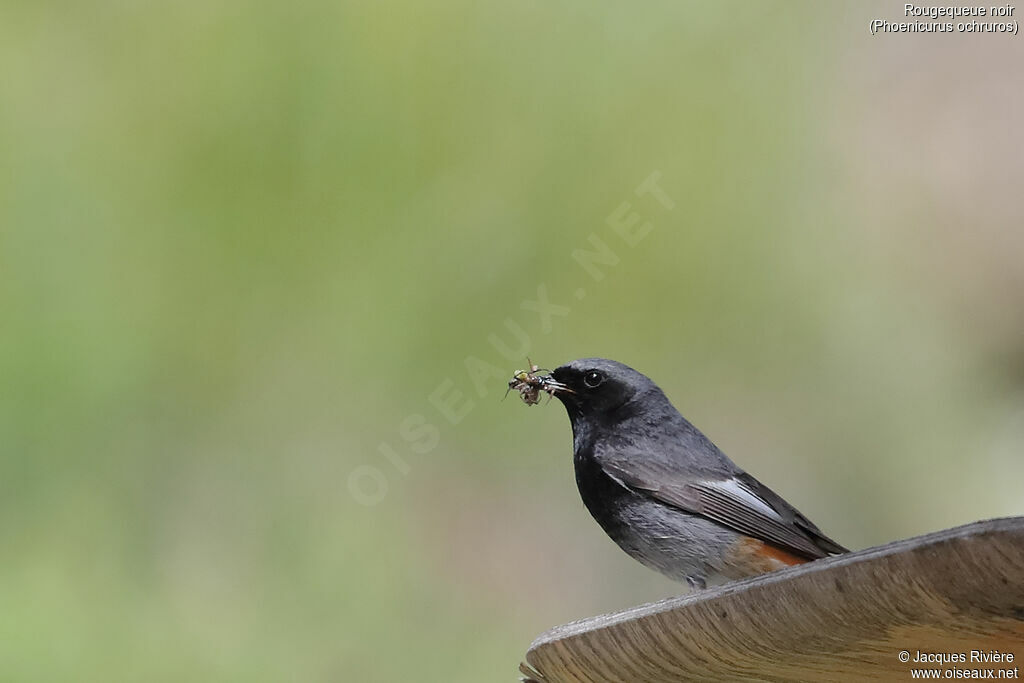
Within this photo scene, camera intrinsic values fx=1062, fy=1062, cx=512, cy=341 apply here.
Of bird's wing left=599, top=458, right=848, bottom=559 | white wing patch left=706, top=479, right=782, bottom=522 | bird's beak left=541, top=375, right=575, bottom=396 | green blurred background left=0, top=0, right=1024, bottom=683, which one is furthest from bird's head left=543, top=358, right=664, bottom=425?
green blurred background left=0, top=0, right=1024, bottom=683

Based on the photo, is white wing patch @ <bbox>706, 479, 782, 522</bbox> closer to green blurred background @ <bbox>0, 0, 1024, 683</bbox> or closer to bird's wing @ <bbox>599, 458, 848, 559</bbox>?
bird's wing @ <bbox>599, 458, 848, 559</bbox>

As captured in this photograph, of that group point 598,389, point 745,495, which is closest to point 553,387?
point 598,389

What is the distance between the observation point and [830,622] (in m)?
1.31

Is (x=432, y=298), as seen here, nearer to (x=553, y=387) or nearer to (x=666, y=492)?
(x=553, y=387)

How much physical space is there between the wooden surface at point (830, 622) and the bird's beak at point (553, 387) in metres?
1.43

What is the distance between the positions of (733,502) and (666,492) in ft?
0.57

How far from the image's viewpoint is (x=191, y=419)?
4.69 meters

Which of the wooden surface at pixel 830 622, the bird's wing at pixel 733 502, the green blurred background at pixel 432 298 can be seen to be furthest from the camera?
the green blurred background at pixel 432 298

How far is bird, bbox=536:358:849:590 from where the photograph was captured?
2676 millimetres

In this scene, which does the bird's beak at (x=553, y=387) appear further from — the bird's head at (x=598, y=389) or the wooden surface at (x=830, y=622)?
the wooden surface at (x=830, y=622)

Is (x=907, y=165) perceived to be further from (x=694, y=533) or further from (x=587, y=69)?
(x=694, y=533)

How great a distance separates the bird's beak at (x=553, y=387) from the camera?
3.16m

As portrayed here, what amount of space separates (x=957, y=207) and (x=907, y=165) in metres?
0.29

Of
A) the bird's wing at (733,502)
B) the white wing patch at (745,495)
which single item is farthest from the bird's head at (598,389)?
the white wing patch at (745,495)
